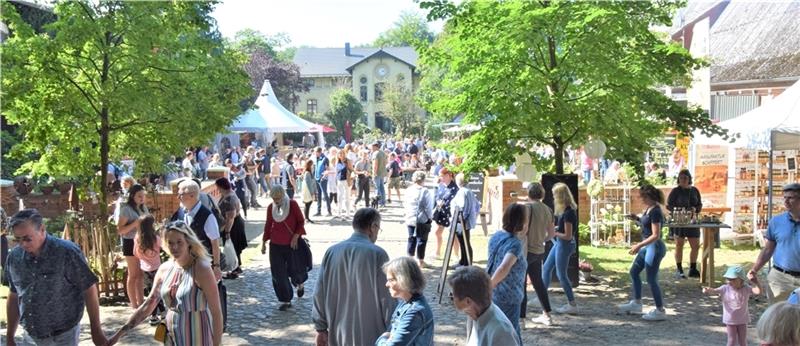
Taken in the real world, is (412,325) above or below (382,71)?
below

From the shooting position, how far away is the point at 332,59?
86.9m

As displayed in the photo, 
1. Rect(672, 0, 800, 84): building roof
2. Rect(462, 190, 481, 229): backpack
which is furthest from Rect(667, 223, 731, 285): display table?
Rect(672, 0, 800, 84): building roof

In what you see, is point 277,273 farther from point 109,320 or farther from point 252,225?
point 252,225

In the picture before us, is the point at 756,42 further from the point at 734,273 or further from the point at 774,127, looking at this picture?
the point at 734,273

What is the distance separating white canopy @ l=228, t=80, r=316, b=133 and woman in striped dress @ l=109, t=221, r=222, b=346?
23.3 meters

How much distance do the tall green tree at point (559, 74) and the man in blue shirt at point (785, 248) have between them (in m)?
3.49

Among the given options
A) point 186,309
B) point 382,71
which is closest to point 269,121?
point 186,309

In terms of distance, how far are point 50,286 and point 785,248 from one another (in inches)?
235

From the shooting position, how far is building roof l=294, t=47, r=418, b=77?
83938mm

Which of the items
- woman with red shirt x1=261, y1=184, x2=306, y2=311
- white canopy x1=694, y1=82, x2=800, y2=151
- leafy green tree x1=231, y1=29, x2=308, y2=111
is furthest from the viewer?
leafy green tree x1=231, y1=29, x2=308, y2=111

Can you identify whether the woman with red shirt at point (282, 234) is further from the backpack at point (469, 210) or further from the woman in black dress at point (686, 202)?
the woman in black dress at point (686, 202)

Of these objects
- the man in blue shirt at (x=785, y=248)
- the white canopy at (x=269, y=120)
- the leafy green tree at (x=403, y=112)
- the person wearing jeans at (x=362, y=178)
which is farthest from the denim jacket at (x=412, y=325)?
the leafy green tree at (x=403, y=112)

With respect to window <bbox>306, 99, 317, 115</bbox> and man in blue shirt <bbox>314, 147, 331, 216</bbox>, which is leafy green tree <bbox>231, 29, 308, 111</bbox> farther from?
man in blue shirt <bbox>314, 147, 331, 216</bbox>

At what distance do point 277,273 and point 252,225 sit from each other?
9.38 m
